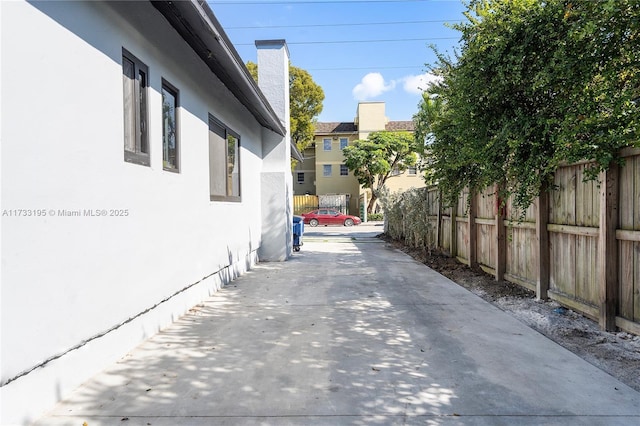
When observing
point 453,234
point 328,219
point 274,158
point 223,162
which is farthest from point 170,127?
point 328,219

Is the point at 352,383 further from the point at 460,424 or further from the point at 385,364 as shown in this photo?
the point at 460,424

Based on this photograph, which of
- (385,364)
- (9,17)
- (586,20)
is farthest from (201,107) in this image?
(586,20)

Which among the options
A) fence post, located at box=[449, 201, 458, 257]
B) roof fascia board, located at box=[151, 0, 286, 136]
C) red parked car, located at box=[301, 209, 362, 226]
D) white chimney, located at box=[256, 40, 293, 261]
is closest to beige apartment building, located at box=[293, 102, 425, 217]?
red parked car, located at box=[301, 209, 362, 226]

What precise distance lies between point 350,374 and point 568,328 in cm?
274

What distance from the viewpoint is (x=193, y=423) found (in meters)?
2.46

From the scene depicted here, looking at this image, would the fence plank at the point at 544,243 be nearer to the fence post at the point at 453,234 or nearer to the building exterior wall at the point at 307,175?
the fence post at the point at 453,234

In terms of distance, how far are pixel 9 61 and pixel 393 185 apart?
32872mm

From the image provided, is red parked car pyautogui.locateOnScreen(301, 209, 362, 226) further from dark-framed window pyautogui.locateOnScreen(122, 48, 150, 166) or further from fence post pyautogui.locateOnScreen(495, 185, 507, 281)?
dark-framed window pyautogui.locateOnScreen(122, 48, 150, 166)

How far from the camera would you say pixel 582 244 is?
14.7 ft

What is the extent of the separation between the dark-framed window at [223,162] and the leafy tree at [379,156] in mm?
23059

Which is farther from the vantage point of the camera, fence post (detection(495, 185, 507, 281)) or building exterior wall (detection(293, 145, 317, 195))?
building exterior wall (detection(293, 145, 317, 195))

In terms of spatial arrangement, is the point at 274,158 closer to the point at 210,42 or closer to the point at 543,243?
the point at 210,42

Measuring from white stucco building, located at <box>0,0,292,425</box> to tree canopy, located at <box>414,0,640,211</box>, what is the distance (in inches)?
135

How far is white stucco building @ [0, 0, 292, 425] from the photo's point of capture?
2.36 metres
